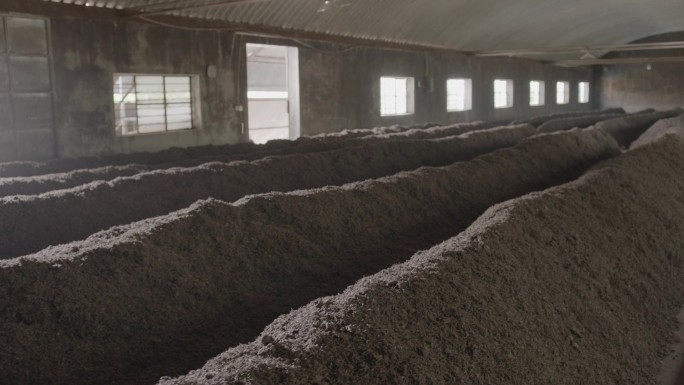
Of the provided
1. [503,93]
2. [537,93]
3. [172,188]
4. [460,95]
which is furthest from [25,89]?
[537,93]

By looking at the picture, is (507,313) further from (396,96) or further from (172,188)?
(396,96)

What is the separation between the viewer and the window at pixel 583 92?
3828 centimetres

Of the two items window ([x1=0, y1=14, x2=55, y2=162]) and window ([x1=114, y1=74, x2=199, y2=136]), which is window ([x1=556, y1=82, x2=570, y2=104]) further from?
window ([x1=0, y1=14, x2=55, y2=162])

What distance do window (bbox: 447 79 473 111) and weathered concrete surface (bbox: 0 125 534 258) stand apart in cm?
1373

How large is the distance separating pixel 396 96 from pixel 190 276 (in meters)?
17.3

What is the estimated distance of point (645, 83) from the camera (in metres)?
35.4

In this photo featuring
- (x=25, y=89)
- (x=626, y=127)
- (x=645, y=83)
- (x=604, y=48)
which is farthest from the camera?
(x=645, y=83)

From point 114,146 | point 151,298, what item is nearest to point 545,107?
point 114,146

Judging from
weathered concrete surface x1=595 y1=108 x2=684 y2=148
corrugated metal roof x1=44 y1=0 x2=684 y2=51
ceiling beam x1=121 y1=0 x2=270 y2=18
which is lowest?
weathered concrete surface x1=595 y1=108 x2=684 y2=148

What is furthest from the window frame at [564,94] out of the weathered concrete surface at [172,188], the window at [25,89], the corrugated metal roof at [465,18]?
the window at [25,89]

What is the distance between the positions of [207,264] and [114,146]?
778 cm

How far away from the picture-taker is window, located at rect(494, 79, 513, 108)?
2883 centimetres

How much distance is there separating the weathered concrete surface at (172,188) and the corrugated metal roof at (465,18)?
3252 millimetres

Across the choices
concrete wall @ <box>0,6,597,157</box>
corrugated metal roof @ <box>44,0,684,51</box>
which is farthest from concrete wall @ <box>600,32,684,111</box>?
concrete wall @ <box>0,6,597,157</box>
